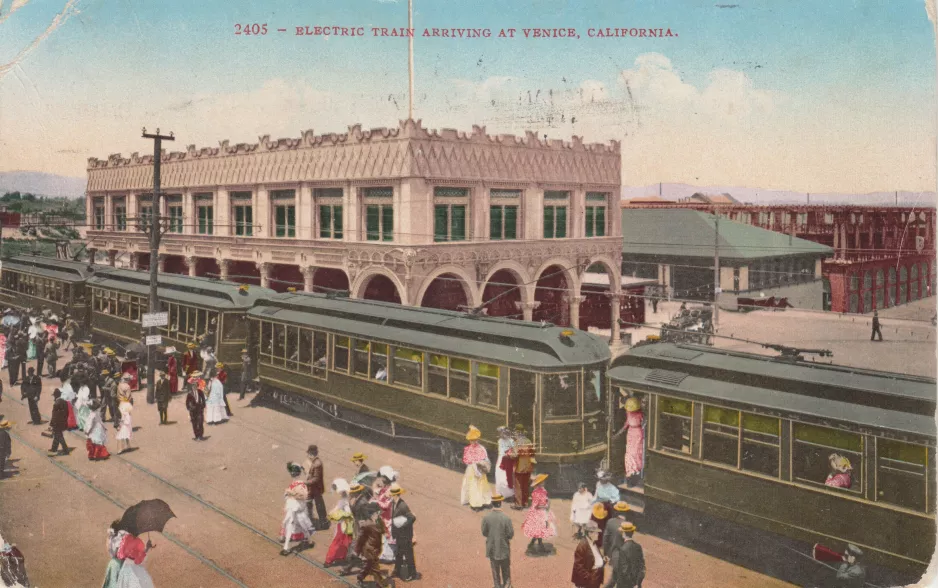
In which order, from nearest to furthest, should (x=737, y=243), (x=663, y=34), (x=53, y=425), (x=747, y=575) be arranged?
(x=747, y=575) < (x=663, y=34) < (x=53, y=425) < (x=737, y=243)

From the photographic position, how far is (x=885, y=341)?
1423 centimetres

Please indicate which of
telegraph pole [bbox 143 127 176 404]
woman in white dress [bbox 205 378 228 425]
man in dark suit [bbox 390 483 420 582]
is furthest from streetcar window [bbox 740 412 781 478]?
telegraph pole [bbox 143 127 176 404]

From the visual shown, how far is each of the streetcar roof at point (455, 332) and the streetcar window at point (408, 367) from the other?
0.55 ft

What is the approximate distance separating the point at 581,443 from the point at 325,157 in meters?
11.4

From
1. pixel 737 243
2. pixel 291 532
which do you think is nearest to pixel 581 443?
pixel 291 532

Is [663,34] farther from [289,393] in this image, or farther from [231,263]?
[231,263]

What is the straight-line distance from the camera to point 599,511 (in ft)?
30.6

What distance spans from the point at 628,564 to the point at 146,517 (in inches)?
252

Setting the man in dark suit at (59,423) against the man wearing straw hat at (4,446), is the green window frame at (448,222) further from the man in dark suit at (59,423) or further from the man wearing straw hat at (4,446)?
the man wearing straw hat at (4,446)

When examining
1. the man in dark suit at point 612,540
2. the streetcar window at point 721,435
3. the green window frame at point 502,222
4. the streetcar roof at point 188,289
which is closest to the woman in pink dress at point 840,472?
the streetcar window at point 721,435

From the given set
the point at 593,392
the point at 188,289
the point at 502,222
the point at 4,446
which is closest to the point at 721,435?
the point at 593,392

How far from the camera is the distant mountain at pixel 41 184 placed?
1226 centimetres

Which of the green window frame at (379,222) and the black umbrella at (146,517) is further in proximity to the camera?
the green window frame at (379,222)

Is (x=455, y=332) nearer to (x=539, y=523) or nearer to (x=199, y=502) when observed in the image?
(x=539, y=523)
